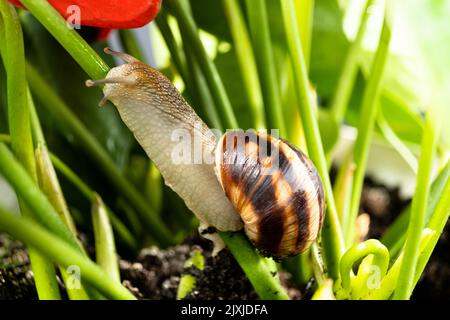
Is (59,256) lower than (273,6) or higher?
lower

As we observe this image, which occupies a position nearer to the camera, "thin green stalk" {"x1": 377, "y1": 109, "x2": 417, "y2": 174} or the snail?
the snail

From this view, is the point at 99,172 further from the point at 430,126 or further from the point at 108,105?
the point at 430,126

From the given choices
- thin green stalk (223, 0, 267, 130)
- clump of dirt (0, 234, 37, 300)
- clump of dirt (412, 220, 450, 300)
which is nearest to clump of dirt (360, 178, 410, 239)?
clump of dirt (412, 220, 450, 300)

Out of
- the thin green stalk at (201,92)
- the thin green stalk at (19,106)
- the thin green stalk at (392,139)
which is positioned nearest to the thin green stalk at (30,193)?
the thin green stalk at (19,106)

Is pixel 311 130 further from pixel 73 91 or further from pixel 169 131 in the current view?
pixel 73 91

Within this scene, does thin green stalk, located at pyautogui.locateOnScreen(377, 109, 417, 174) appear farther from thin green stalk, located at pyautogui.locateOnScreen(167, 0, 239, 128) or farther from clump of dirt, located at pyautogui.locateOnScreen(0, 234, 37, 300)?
clump of dirt, located at pyautogui.locateOnScreen(0, 234, 37, 300)

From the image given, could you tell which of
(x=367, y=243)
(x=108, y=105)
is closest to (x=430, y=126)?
(x=367, y=243)
